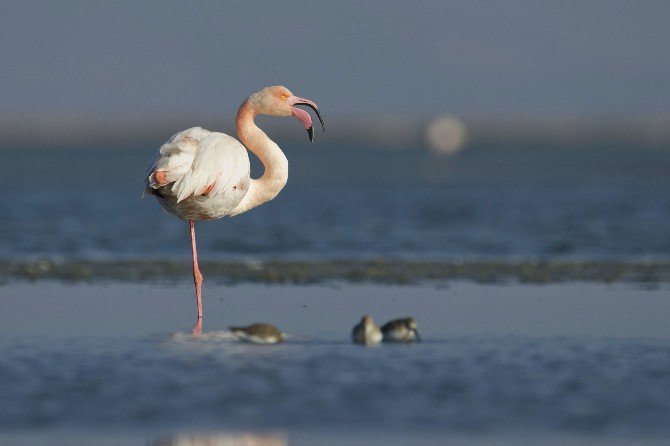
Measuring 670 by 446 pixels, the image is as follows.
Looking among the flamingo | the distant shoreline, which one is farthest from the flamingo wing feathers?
the distant shoreline

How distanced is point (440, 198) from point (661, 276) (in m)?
13.0

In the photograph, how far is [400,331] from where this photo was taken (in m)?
9.09

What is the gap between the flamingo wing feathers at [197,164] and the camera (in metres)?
9.98

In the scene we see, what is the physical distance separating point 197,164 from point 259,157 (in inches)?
41.8

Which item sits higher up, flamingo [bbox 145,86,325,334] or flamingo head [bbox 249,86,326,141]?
flamingo head [bbox 249,86,326,141]

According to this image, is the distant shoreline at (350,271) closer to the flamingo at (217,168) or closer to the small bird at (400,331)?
the flamingo at (217,168)

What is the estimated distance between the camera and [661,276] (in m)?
13.5

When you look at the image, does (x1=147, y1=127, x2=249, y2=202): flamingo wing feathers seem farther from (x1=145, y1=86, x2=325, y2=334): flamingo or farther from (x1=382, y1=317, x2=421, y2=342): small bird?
(x1=382, y1=317, x2=421, y2=342): small bird

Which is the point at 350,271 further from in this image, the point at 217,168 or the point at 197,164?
the point at 197,164

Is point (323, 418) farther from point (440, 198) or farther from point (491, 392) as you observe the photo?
point (440, 198)

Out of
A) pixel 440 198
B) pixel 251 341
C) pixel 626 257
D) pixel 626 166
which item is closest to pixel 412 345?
pixel 251 341

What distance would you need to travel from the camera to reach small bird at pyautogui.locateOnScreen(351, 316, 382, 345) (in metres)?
9.02

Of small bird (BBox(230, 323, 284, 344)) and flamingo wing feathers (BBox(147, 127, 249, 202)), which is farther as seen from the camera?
flamingo wing feathers (BBox(147, 127, 249, 202))

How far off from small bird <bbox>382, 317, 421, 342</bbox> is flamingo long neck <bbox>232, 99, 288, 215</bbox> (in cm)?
239
